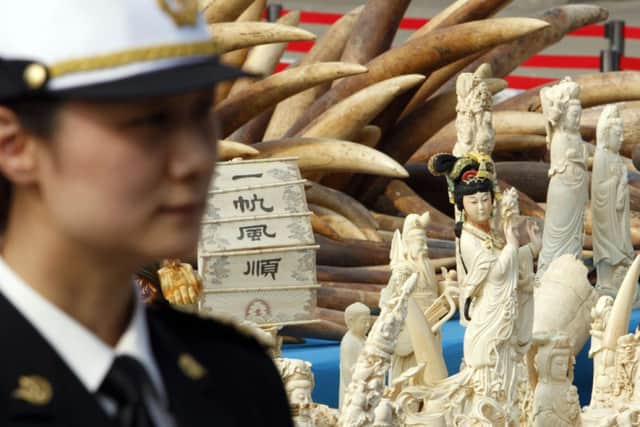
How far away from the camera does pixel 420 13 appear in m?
17.4

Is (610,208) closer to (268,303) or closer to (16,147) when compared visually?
(268,303)

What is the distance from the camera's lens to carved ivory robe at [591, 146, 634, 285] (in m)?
9.95

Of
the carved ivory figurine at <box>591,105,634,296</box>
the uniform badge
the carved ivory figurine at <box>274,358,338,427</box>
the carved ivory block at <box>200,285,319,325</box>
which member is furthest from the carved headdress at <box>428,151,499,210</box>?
the uniform badge

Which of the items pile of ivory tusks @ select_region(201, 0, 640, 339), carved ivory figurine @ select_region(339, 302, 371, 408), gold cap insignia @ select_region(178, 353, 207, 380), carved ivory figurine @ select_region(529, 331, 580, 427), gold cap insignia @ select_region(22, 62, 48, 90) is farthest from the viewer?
pile of ivory tusks @ select_region(201, 0, 640, 339)

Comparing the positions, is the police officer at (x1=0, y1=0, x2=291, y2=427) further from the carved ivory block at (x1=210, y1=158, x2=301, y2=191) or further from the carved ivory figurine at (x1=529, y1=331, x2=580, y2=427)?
the carved ivory figurine at (x1=529, y1=331, x2=580, y2=427)

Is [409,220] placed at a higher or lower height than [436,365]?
higher

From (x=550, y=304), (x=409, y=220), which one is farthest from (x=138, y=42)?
(x=550, y=304)

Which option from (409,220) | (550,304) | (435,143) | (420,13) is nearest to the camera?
(409,220)

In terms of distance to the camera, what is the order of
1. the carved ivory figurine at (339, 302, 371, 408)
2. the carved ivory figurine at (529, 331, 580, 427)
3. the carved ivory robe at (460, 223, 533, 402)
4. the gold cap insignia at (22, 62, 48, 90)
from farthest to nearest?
the carved ivory figurine at (529, 331, 580, 427)
the carved ivory robe at (460, 223, 533, 402)
the carved ivory figurine at (339, 302, 371, 408)
the gold cap insignia at (22, 62, 48, 90)

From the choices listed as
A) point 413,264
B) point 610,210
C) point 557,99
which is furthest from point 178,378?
point 610,210

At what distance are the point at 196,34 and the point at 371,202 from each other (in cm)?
1060

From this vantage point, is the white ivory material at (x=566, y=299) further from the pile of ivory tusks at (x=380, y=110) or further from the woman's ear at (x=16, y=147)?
the woman's ear at (x=16, y=147)

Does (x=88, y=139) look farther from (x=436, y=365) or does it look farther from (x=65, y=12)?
(x=436, y=365)

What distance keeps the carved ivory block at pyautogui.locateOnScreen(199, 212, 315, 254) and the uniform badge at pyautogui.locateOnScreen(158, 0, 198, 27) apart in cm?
459
